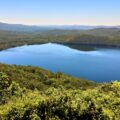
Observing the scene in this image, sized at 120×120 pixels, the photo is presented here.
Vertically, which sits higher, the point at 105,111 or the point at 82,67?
the point at 105,111

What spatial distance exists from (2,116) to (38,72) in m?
67.4

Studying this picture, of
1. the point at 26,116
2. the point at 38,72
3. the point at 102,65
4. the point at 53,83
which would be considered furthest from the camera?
the point at 102,65

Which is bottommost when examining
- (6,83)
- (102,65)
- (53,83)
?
(102,65)

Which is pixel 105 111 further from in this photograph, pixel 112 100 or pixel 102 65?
pixel 102 65

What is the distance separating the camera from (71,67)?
5940 inches

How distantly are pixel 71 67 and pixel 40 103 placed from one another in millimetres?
127203

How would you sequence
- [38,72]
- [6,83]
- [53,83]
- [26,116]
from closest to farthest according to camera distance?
[26,116]
[6,83]
[53,83]
[38,72]

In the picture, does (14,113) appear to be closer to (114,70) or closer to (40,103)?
(40,103)

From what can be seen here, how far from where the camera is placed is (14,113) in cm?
2353

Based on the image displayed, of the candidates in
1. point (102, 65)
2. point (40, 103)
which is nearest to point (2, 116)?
point (40, 103)

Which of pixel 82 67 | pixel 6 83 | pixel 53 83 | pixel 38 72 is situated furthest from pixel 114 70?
pixel 6 83

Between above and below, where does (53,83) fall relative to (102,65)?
above

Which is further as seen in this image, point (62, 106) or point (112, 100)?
point (112, 100)

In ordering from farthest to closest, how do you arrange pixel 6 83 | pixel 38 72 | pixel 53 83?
pixel 38 72 < pixel 53 83 < pixel 6 83
